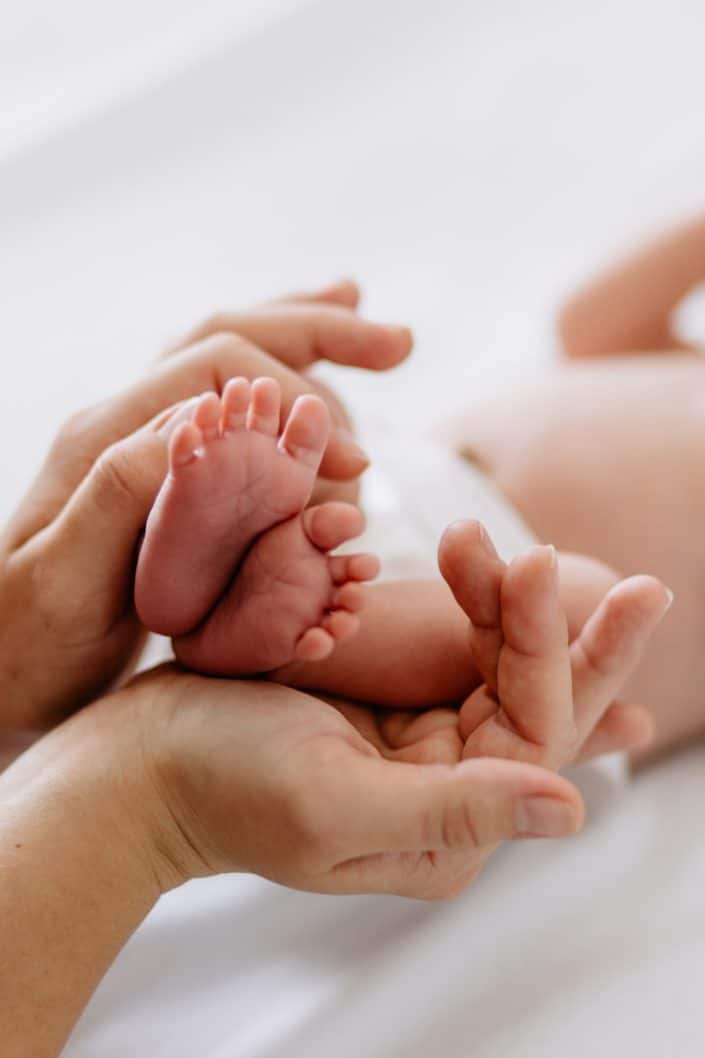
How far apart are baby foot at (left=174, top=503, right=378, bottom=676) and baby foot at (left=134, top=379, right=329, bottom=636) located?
13 millimetres

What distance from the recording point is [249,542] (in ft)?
2.39

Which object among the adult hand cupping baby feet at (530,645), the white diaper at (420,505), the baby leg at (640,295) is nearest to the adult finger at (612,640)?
the adult hand cupping baby feet at (530,645)

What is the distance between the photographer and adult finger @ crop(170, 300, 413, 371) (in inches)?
36.8

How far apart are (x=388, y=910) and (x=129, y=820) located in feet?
0.97

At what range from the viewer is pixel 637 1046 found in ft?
2.86

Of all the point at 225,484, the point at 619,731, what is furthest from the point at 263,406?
the point at 619,731

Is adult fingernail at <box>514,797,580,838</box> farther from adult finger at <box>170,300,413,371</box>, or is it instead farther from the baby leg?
the baby leg

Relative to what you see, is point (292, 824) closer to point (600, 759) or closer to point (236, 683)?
point (236, 683)

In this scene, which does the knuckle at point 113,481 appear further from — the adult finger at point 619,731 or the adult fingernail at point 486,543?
the adult finger at point 619,731

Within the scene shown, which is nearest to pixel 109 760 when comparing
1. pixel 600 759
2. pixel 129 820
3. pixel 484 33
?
pixel 129 820

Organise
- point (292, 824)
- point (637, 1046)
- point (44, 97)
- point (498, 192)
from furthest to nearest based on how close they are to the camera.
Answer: point (498, 192) → point (44, 97) → point (637, 1046) → point (292, 824)

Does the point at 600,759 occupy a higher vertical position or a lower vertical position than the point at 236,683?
lower

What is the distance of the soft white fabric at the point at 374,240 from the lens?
0.92 m

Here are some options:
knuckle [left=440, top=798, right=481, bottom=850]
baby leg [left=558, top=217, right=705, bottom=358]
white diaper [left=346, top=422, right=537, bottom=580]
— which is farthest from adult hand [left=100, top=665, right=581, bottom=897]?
baby leg [left=558, top=217, right=705, bottom=358]
